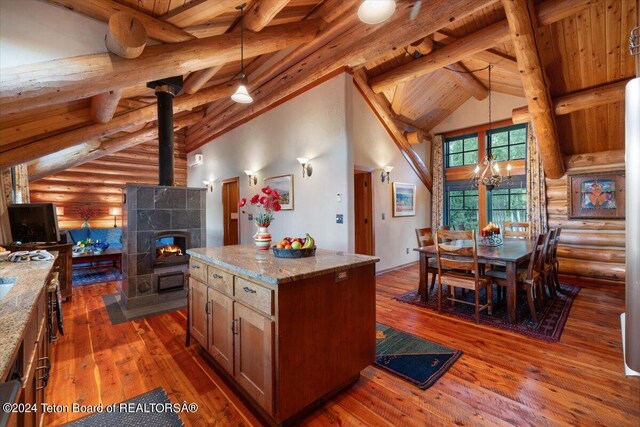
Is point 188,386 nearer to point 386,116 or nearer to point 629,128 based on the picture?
point 629,128

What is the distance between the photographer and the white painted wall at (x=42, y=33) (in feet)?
6.37

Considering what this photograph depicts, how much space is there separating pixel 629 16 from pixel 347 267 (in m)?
4.35

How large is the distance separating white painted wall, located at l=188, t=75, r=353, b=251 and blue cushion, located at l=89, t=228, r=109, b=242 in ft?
11.0

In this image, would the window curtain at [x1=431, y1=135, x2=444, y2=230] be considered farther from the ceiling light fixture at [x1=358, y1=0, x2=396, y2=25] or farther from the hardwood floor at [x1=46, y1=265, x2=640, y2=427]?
the ceiling light fixture at [x1=358, y1=0, x2=396, y2=25]

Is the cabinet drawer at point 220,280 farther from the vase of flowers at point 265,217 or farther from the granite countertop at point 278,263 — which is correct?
→ the vase of flowers at point 265,217

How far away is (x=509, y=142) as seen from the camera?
6.27m

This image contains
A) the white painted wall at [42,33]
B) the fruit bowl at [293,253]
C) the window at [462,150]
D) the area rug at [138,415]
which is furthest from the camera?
the window at [462,150]

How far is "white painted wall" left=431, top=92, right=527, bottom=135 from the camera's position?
610 cm

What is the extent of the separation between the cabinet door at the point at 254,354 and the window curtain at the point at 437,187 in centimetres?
604

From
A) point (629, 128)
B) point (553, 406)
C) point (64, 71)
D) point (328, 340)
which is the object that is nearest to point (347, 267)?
point (328, 340)

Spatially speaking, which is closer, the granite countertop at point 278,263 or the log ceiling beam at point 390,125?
the granite countertop at point 278,263

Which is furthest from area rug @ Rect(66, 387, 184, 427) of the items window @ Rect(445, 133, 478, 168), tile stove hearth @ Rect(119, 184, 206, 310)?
window @ Rect(445, 133, 478, 168)

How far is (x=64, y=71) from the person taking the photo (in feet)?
7.20

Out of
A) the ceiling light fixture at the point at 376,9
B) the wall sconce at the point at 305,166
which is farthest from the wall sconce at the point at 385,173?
the ceiling light fixture at the point at 376,9
